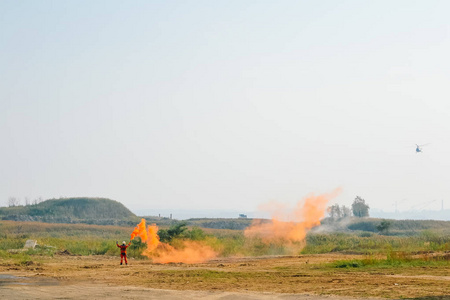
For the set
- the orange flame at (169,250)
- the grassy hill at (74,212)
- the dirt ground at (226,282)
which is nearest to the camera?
the dirt ground at (226,282)

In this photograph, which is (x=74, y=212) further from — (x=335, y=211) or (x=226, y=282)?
(x=226, y=282)

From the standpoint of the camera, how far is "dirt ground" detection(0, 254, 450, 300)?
21188 mm

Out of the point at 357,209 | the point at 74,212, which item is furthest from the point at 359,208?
the point at 74,212

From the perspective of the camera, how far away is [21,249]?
44.7 m

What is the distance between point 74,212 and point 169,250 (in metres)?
91.4

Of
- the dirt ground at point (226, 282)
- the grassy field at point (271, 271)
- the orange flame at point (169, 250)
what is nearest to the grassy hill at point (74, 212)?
the grassy field at point (271, 271)

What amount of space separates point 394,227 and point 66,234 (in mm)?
55090

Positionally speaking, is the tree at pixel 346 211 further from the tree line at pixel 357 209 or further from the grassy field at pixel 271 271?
the grassy field at pixel 271 271

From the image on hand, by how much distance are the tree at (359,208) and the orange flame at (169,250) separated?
8666 cm

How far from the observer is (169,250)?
141ft

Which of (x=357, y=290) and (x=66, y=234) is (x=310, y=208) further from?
(x=66, y=234)

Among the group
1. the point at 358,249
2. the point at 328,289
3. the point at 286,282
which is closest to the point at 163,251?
the point at 358,249

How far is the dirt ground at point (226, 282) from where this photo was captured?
2119 centimetres

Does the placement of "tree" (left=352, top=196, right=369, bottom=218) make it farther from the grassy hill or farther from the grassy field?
the grassy field
